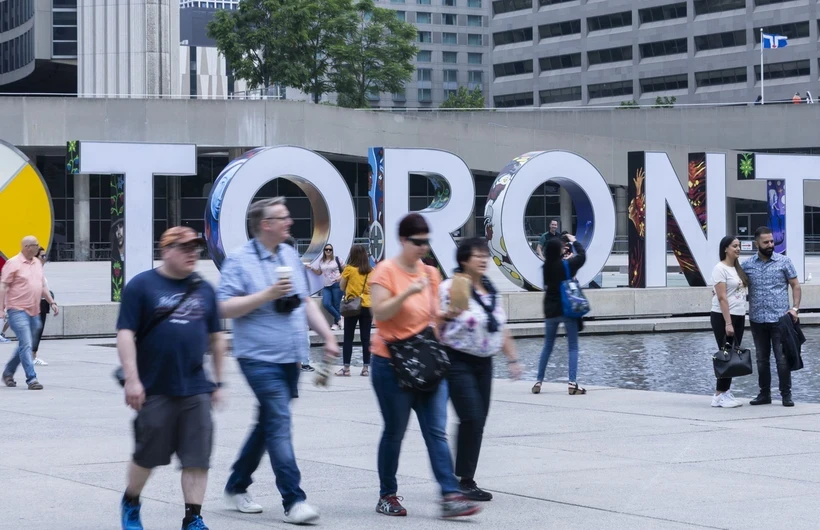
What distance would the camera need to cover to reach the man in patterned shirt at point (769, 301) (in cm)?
1176

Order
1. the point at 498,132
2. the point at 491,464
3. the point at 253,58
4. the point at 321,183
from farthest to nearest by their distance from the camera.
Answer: the point at 253,58 < the point at 498,132 < the point at 321,183 < the point at 491,464

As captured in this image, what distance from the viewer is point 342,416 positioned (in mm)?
11195

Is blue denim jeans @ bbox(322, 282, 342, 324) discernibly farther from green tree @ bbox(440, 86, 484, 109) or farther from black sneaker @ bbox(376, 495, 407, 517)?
green tree @ bbox(440, 86, 484, 109)

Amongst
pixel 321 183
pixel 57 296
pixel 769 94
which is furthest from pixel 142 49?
pixel 769 94

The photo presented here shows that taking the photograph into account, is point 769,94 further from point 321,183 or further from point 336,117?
point 321,183

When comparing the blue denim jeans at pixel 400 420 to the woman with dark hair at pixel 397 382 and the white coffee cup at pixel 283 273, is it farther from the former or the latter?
the white coffee cup at pixel 283 273

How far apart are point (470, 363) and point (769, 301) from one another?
5.53 meters

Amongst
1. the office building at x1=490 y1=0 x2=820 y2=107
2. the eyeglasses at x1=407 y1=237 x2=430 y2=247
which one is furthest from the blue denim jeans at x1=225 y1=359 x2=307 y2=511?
→ the office building at x1=490 y1=0 x2=820 y2=107

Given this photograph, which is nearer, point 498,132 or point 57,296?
point 57,296

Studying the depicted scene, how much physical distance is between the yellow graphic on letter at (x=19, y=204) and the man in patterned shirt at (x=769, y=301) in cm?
1357

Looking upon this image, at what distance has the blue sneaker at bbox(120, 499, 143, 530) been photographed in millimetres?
6133

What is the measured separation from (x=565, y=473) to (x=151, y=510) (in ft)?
9.15

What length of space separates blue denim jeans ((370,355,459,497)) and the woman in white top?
18.4 ft

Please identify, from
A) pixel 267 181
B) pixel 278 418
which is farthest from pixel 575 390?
pixel 267 181
